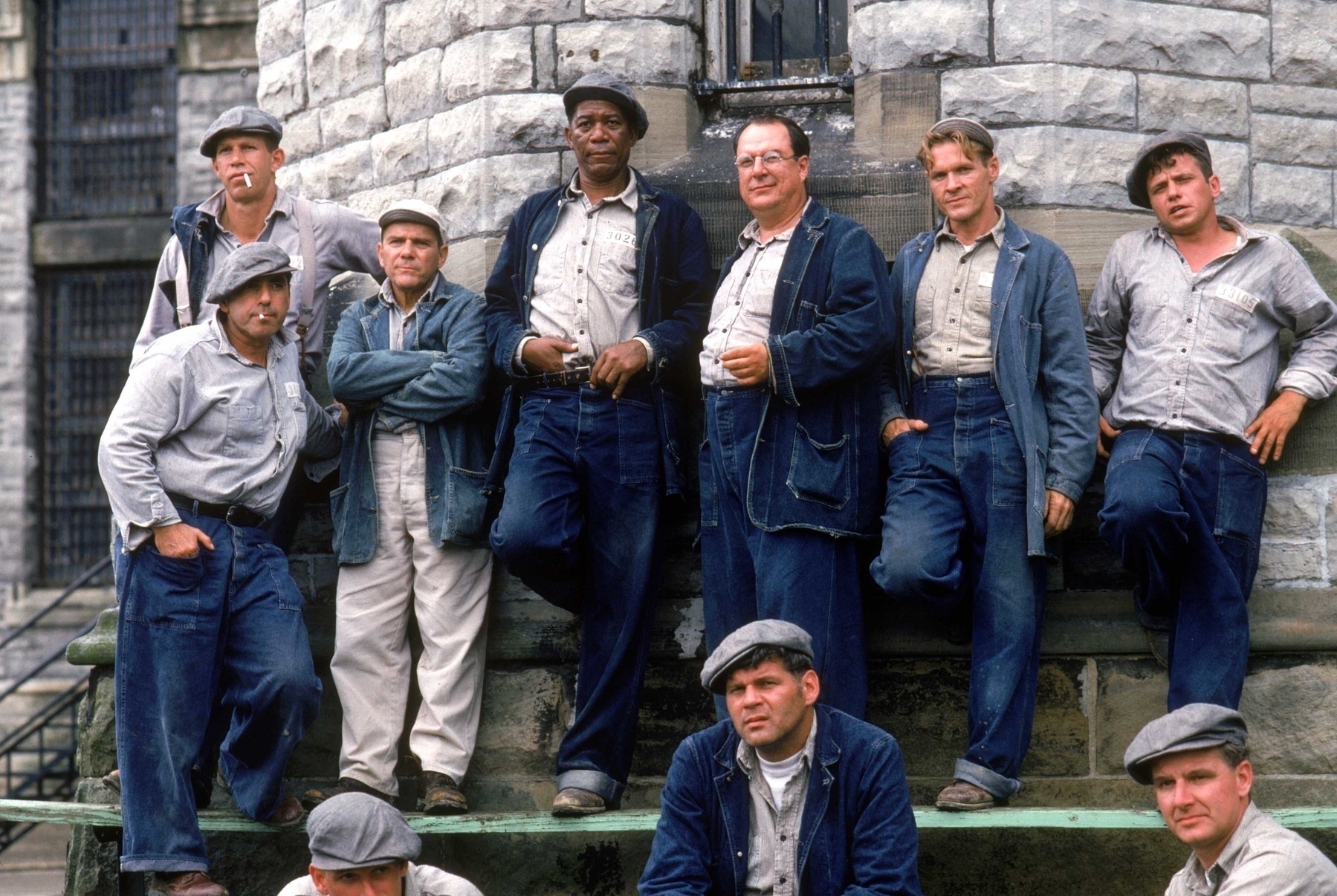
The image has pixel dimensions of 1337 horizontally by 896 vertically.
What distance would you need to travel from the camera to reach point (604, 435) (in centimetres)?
581

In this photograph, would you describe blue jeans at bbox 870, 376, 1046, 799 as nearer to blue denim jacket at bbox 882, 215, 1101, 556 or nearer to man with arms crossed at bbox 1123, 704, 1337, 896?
blue denim jacket at bbox 882, 215, 1101, 556

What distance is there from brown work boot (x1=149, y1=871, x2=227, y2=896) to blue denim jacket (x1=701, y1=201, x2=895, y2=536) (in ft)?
5.97

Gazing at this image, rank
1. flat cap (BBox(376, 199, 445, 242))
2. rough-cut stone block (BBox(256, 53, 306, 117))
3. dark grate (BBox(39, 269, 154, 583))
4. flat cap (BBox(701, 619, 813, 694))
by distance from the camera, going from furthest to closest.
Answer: dark grate (BBox(39, 269, 154, 583)) → rough-cut stone block (BBox(256, 53, 306, 117)) → flat cap (BBox(376, 199, 445, 242)) → flat cap (BBox(701, 619, 813, 694))

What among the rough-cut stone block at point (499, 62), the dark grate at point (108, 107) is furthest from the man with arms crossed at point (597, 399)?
the dark grate at point (108, 107)

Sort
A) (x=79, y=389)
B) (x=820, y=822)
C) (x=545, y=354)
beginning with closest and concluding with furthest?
1. (x=820, y=822)
2. (x=545, y=354)
3. (x=79, y=389)

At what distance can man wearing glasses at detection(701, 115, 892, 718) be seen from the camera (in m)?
5.47

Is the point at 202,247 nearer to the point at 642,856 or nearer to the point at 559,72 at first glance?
the point at 559,72

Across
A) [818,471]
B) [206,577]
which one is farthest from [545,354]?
[206,577]

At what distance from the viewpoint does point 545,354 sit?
5.80 metres

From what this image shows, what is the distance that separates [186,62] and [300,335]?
9.53m

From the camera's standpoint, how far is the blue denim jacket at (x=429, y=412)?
19.5 ft

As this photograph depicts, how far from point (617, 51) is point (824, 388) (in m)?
2.10

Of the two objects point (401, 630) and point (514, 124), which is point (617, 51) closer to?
point (514, 124)

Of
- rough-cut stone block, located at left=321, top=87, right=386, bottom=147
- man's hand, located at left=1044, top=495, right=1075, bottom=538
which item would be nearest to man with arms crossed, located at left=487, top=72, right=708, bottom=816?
man's hand, located at left=1044, top=495, right=1075, bottom=538
